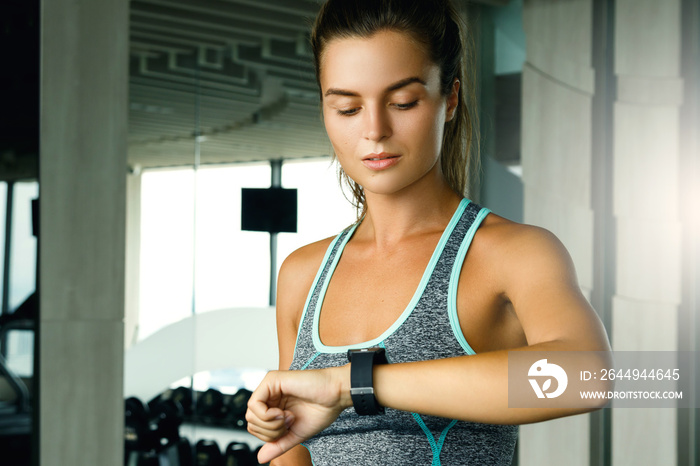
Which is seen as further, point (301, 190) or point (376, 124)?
point (301, 190)

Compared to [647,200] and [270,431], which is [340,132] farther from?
[647,200]

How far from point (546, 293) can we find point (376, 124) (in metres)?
0.30

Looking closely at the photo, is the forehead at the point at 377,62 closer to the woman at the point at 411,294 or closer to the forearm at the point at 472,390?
the woman at the point at 411,294

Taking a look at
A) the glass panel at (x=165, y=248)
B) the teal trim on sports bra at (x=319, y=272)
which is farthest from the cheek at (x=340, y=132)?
the glass panel at (x=165, y=248)

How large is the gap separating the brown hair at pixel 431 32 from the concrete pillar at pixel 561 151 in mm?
3379

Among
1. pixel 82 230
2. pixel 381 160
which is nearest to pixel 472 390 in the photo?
pixel 381 160

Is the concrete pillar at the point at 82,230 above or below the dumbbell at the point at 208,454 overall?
above

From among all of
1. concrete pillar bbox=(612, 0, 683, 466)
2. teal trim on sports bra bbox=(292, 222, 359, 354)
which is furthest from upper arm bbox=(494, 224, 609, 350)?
concrete pillar bbox=(612, 0, 683, 466)

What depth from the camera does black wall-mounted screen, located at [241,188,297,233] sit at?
4328mm

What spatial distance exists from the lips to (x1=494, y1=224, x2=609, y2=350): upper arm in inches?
7.0

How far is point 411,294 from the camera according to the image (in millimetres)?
998

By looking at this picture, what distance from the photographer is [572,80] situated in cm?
448

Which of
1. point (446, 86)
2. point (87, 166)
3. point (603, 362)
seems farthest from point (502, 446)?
point (87, 166)

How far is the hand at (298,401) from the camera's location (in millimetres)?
824
